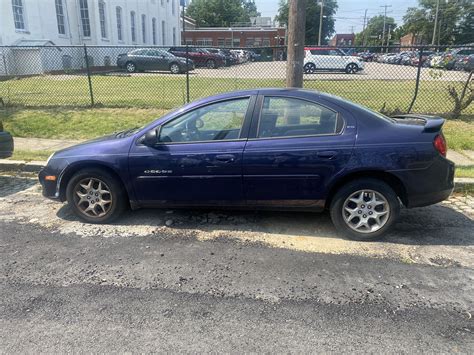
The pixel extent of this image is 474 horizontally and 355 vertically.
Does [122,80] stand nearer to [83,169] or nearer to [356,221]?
[83,169]

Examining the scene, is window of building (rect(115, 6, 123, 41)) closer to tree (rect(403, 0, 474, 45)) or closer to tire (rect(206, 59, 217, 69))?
tire (rect(206, 59, 217, 69))

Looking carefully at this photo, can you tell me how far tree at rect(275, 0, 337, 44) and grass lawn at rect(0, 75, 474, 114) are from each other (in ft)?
210

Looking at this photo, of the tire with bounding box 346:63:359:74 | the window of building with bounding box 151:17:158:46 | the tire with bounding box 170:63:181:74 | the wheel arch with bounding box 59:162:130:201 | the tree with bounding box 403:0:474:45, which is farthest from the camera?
the tree with bounding box 403:0:474:45

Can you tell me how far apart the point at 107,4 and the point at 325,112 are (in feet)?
113

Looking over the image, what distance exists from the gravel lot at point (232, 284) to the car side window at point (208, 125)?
3.37 feet

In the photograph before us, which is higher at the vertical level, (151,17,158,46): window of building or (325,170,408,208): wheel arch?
(151,17,158,46): window of building

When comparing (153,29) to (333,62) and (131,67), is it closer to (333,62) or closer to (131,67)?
(131,67)

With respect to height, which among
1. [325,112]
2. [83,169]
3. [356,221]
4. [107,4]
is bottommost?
[356,221]

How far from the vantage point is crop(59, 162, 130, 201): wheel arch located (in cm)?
449

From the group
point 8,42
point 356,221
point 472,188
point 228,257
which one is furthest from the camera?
point 8,42

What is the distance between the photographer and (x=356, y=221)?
415 cm

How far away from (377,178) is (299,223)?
1.04 m

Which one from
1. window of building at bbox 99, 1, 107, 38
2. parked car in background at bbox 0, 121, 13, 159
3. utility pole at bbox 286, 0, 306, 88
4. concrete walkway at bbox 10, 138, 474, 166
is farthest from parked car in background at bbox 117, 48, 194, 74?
parked car in background at bbox 0, 121, 13, 159

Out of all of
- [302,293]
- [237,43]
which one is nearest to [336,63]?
[302,293]
